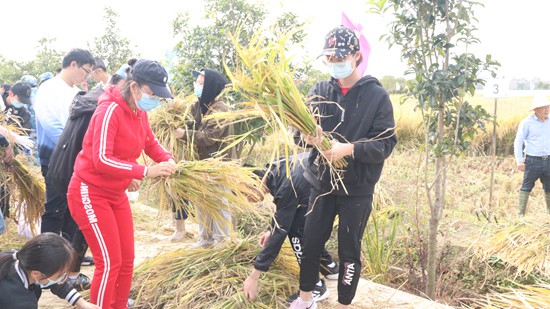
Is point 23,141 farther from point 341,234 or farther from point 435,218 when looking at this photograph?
point 435,218

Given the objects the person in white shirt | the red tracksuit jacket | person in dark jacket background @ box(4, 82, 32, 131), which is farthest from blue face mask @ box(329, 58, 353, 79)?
person in dark jacket background @ box(4, 82, 32, 131)

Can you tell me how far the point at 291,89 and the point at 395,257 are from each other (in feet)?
8.16

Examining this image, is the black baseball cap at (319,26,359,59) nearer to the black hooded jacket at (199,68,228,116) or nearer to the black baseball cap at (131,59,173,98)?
the black baseball cap at (131,59,173,98)

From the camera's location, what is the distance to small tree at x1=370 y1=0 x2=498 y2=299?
3203 millimetres

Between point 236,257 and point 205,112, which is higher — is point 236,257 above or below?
below

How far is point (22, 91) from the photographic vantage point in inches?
250

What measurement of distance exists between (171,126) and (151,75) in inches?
58.4

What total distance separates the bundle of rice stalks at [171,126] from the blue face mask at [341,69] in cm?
176

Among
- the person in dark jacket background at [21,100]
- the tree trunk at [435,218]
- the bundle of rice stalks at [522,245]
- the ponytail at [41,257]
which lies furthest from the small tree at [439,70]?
the person in dark jacket background at [21,100]

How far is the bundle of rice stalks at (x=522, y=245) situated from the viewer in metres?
3.79

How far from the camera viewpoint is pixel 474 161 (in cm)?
932

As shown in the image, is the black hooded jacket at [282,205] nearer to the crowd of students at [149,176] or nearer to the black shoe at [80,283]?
the crowd of students at [149,176]

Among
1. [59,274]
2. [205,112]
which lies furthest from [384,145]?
[205,112]

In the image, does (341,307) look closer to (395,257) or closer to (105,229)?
(105,229)
